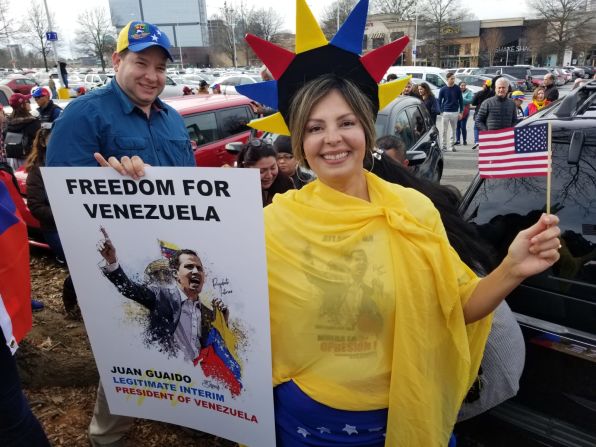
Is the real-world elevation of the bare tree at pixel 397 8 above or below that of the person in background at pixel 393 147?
above

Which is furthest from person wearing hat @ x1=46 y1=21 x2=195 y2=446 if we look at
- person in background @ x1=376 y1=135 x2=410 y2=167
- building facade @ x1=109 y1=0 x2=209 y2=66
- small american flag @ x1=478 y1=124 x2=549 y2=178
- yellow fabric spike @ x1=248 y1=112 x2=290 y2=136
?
building facade @ x1=109 y1=0 x2=209 y2=66

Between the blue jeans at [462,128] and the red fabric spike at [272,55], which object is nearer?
the red fabric spike at [272,55]

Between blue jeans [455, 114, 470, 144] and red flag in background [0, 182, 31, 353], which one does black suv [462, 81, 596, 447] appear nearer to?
red flag in background [0, 182, 31, 353]

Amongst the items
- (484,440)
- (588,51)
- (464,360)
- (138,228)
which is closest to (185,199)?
(138,228)

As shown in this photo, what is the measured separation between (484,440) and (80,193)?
2115 mm

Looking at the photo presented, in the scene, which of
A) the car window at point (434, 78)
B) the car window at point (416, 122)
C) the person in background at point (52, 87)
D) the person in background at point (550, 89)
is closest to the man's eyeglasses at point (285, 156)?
the car window at point (416, 122)

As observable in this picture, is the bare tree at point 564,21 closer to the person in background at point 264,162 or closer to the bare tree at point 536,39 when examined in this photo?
the bare tree at point 536,39

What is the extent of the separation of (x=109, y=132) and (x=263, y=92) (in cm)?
94

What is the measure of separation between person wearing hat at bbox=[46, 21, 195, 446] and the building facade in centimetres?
8061

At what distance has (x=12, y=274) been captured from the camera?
5.56 feet

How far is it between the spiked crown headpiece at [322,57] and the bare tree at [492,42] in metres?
59.7

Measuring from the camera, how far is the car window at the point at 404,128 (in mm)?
5346

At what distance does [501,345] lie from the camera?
1688 mm

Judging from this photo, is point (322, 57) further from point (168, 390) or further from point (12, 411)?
point (12, 411)
